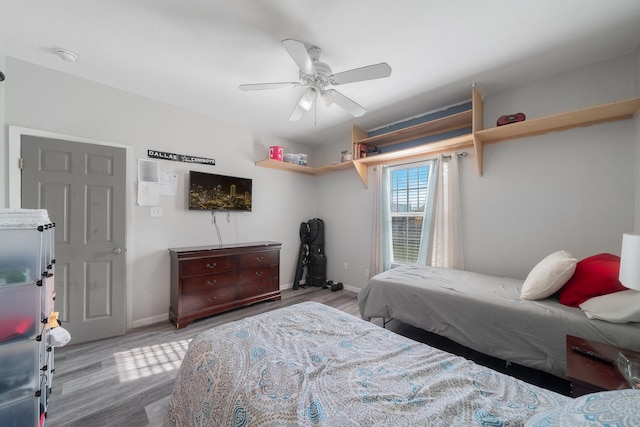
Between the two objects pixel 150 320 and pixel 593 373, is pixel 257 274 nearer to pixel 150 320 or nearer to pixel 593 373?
pixel 150 320

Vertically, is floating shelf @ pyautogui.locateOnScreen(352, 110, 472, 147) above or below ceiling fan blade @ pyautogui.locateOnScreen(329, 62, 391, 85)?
above

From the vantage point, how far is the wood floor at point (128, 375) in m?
1.54

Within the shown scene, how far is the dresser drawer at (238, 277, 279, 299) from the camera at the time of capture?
3246mm

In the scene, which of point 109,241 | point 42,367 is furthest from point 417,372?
point 109,241

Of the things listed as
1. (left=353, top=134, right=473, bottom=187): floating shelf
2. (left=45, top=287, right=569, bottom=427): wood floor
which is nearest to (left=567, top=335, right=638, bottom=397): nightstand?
(left=45, top=287, right=569, bottom=427): wood floor

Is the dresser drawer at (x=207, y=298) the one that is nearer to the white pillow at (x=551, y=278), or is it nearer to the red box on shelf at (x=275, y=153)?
the red box on shelf at (x=275, y=153)

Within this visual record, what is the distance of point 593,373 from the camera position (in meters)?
1.06

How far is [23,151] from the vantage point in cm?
216

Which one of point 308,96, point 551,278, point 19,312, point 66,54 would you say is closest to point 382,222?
point 551,278

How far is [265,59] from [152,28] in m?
0.83

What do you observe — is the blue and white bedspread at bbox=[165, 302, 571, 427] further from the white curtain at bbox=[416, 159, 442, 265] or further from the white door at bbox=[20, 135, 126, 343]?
the white curtain at bbox=[416, 159, 442, 265]

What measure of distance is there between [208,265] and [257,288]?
80 centimetres

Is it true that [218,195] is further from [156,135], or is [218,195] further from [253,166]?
[156,135]

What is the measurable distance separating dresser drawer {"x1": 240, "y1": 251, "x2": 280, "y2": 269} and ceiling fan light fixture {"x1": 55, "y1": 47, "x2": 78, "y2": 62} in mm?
2498
